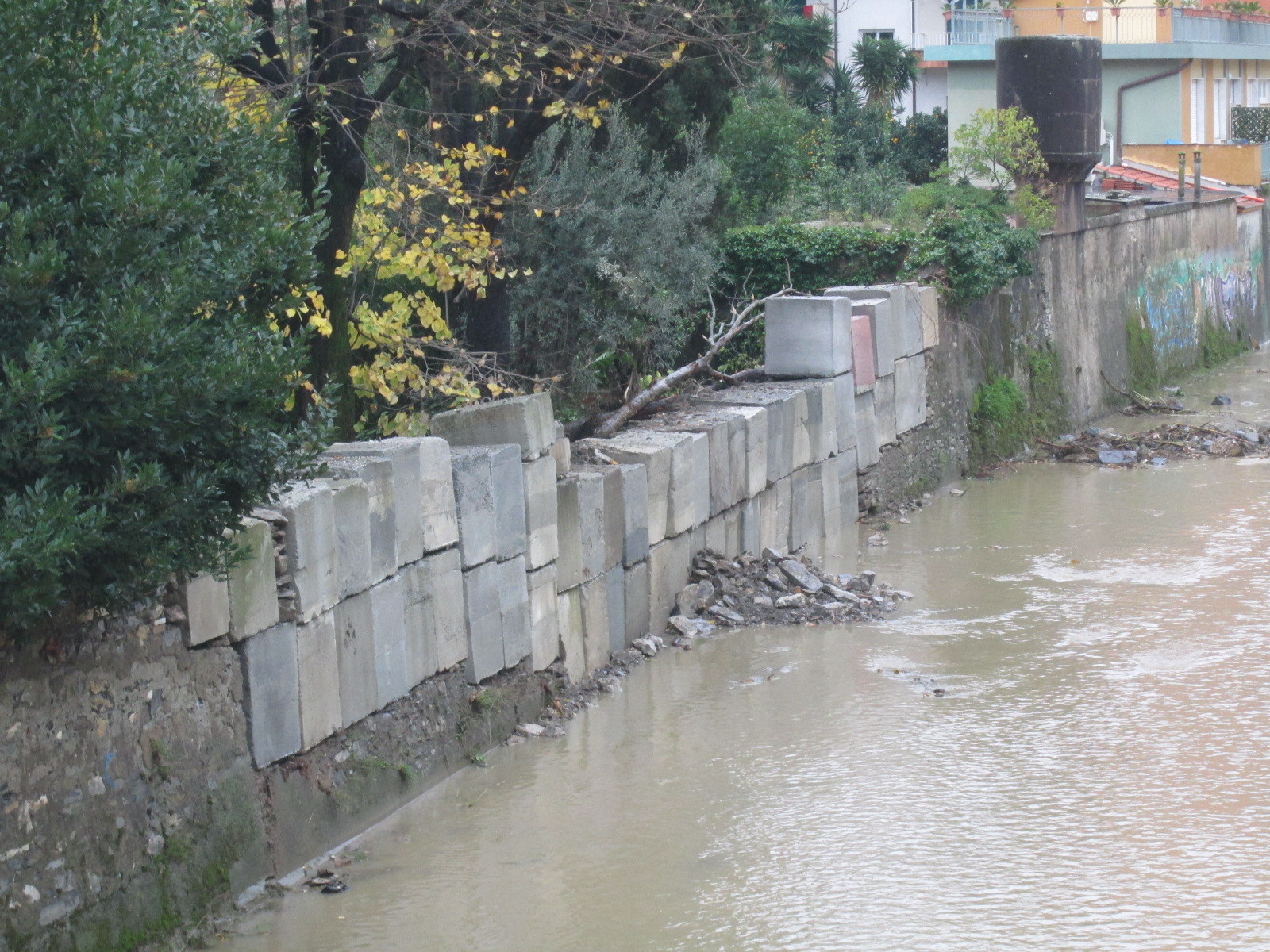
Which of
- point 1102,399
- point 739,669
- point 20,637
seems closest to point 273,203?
point 20,637

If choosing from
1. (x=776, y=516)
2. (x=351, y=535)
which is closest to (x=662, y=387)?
(x=776, y=516)

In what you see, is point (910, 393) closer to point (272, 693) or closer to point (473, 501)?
point (473, 501)

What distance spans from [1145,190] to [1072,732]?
21861mm

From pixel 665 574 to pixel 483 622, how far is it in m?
2.59

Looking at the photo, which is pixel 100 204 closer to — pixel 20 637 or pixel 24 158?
pixel 24 158

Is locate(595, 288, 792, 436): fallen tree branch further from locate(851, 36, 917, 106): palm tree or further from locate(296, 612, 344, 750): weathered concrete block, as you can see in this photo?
locate(851, 36, 917, 106): palm tree

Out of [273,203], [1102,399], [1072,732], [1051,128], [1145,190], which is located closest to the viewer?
[273,203]

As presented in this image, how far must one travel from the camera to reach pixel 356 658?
704 centimetres

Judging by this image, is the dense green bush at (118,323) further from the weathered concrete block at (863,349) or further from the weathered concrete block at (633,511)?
the weathered concrete block at (863,349)

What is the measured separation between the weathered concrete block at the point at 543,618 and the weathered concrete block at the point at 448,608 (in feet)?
2.27

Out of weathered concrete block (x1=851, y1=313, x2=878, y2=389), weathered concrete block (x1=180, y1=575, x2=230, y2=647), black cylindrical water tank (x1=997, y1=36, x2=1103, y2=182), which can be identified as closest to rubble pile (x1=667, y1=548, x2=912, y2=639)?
weathered concrete block (x1=851, y1=313, x2=878, y2=389)

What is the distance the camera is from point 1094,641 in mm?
10094

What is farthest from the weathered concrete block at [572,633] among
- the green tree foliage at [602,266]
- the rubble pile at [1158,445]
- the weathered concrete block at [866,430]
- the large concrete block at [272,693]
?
the rubble pile at [1158,445]

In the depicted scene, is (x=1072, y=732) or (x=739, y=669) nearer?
Result: (x=1072, y=732)
